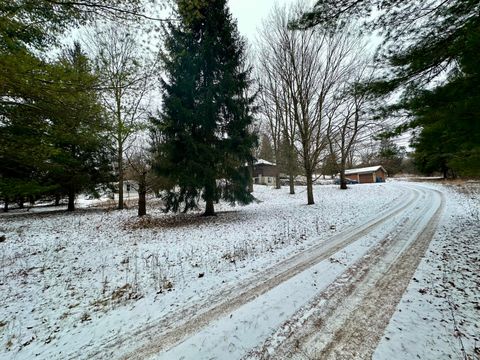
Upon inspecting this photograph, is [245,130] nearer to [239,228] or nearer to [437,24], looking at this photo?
[239,228]

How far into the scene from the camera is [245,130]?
33.3ft

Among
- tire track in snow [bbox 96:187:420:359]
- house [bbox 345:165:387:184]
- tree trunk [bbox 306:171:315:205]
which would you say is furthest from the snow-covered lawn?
house [bbox 345:165:387:184]

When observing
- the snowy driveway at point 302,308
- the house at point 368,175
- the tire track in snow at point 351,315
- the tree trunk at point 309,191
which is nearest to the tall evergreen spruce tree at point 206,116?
the tree trunk at point 309,191

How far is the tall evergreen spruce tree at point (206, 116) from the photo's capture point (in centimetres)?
913

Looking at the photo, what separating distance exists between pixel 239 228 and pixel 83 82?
626 cm

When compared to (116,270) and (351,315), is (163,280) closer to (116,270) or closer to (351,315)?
(116,270)

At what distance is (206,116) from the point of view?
30.8ft

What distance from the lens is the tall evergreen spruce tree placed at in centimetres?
913

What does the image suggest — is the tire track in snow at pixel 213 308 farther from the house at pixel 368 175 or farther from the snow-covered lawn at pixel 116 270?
the house at pixel 368 175

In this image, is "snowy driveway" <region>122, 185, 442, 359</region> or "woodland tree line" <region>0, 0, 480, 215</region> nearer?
"snowy driveway" <region>122, 185, 442, 359</region>

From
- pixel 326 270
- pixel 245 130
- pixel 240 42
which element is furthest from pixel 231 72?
pixel 326 270

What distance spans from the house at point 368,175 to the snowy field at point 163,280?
31.8 metres

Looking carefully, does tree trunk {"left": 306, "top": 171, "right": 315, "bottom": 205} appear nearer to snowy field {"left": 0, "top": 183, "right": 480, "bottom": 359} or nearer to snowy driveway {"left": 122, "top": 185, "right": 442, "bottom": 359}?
snowy field {"left": 0, "top": 183, "right": 480, "bottom": 359}

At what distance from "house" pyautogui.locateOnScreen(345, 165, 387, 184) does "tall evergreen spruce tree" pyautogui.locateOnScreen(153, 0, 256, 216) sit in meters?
34.5
